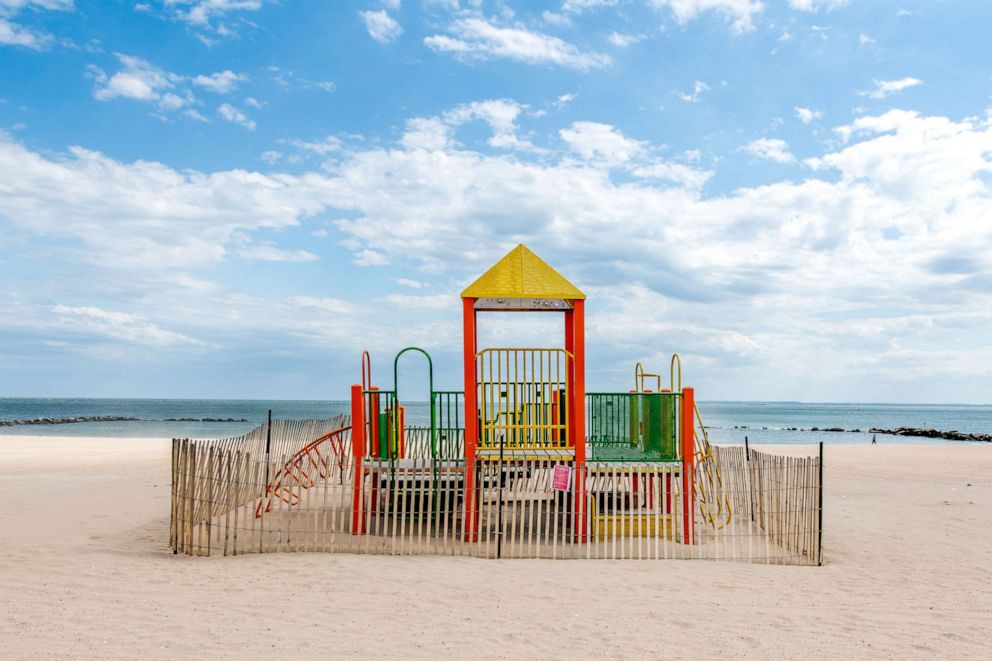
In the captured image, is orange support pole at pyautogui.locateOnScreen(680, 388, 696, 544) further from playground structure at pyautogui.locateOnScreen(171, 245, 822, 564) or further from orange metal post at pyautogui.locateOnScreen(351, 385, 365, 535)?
orange metal post at pyautogui.locateOnScreen(351, 385, 365, 535)

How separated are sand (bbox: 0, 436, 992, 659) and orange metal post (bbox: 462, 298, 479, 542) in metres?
1.17

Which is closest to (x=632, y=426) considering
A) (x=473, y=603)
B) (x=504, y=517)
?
(x=504, y=517)

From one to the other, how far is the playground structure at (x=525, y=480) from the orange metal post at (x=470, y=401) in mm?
19

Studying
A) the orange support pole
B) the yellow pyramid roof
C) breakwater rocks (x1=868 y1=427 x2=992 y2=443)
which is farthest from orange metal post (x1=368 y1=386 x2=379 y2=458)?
breakwater rocks (x1=868 y1=427 x2=992 y2=443)

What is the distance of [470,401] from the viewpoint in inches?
393

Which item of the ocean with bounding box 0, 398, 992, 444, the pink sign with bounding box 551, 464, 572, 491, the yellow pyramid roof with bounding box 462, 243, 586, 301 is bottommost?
the ocean with bounding box 0, 398, 992, 444

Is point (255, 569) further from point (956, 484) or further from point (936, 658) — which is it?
point (956, 484)

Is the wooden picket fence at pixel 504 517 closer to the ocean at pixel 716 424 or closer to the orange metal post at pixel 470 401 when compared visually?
the orange metal post at pixel 470 401

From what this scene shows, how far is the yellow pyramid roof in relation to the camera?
10.0m

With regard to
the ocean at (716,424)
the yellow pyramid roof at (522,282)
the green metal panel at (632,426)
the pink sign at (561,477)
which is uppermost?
the yellow pyramid roof at (522,282)

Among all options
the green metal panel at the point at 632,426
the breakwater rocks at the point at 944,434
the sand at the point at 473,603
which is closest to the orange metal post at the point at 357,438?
the sand at the point at 473,603

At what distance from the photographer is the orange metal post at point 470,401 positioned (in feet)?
31.9

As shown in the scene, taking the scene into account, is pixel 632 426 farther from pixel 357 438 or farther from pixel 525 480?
pixel 357 438

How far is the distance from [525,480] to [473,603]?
3.41 m
